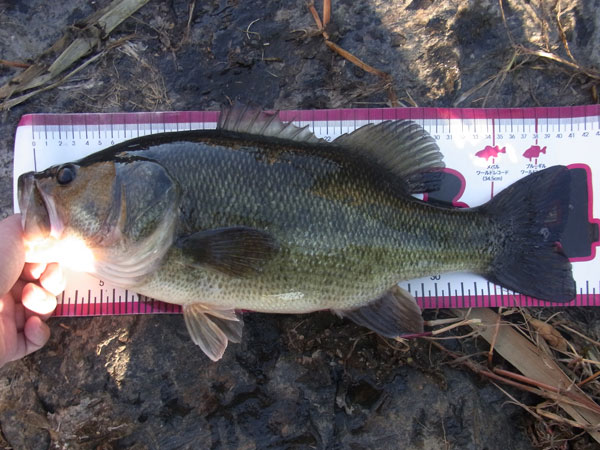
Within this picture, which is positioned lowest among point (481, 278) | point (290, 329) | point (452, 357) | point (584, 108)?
point (452, 357)

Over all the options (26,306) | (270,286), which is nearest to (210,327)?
(270,286)

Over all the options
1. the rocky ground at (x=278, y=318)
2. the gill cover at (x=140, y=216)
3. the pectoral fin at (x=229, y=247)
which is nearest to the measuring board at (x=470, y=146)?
the rocky ground at (x=278, y=318)

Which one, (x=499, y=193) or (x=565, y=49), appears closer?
(x=499, y=193)

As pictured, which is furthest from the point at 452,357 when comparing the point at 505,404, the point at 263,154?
the point at 263,154

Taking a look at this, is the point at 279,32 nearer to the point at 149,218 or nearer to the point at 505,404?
the point at 149,218

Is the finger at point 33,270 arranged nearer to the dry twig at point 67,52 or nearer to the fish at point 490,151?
the dry twig at point 67,52

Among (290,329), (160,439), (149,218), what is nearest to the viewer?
(149,218)

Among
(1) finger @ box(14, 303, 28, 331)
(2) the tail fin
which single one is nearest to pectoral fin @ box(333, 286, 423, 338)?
(2) the tail fin
